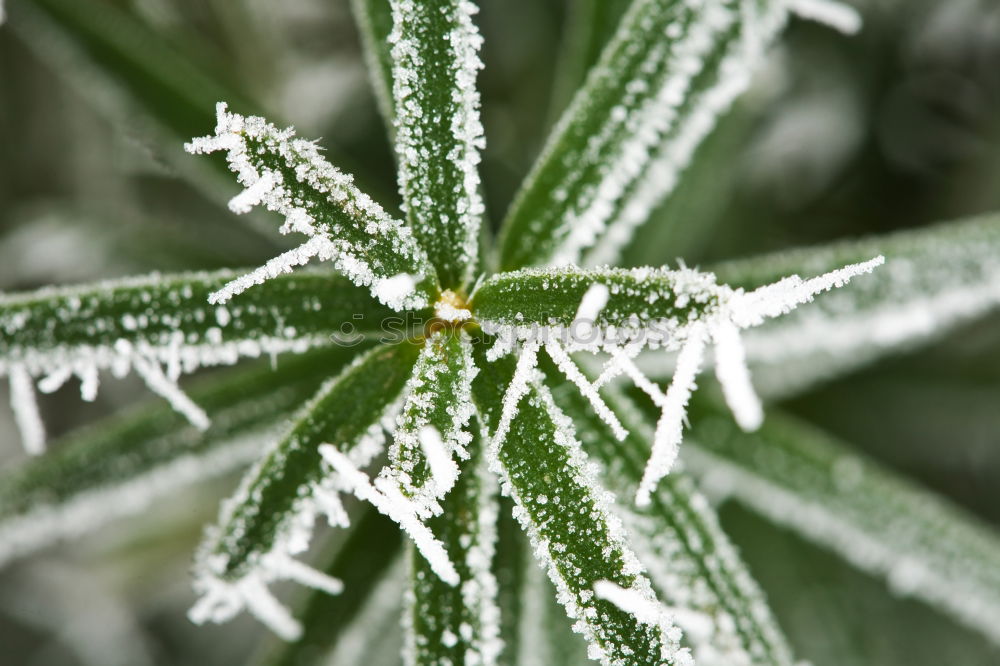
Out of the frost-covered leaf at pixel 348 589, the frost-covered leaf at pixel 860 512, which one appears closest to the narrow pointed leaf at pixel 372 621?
the frost-covered leaf at pixel 348 589

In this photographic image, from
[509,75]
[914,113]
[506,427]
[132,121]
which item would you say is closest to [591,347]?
A: [506,427]

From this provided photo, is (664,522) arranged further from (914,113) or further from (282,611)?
(914,113)

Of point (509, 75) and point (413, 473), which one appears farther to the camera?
point (509, 75)

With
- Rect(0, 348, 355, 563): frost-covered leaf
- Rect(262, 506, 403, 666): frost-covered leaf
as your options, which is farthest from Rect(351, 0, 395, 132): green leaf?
Rect(262, 506, 403, 666): frost-covered leaf

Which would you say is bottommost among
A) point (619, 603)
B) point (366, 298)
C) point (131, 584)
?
point (619, 603)

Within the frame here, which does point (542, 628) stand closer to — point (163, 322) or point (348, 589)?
point (348, 589)

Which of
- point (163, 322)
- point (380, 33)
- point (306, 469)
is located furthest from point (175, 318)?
point (380, 33)

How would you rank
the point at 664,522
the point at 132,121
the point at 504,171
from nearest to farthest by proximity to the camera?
the point at 664,522 → the point at 132,121 → the point at 504,171
